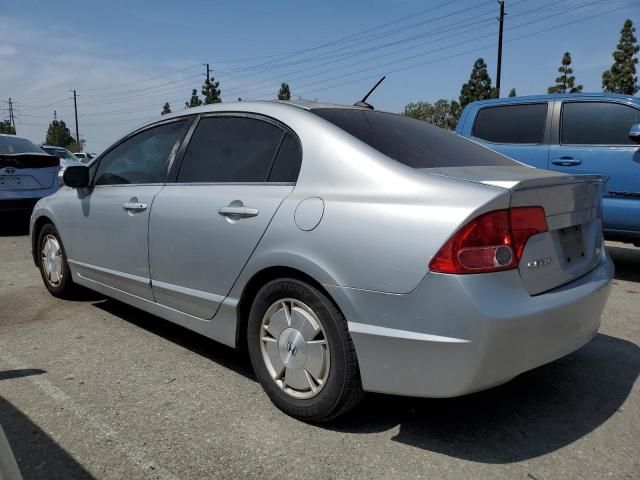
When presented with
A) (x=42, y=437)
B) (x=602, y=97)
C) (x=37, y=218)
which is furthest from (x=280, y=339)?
(x=602, y=97)

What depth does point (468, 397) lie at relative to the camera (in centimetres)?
298

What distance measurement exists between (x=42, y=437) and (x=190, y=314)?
100 cm

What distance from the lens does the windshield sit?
9196 millimetres

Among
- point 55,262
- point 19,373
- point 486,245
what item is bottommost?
point 19,373

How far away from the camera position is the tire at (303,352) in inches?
97.2

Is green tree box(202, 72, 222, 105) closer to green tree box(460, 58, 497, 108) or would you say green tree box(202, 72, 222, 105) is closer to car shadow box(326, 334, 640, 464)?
green tree box(460, 58, 497, 108)

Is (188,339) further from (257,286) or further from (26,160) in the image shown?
(26,160)

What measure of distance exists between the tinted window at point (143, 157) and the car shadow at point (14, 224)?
5.76 m

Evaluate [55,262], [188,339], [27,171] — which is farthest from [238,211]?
[27,171]

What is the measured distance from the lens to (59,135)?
8681 centimetres

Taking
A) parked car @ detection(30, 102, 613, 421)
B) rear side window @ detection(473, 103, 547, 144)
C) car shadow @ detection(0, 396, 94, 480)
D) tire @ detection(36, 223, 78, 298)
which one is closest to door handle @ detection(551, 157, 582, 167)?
rear side window @ detection(473, 103, 547, 144)

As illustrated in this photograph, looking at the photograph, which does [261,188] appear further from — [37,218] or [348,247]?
[37,218]

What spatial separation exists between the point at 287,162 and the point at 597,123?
429cm

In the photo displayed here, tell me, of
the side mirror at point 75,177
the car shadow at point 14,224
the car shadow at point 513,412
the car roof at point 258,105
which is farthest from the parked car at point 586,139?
the car shadow at point 14,224
